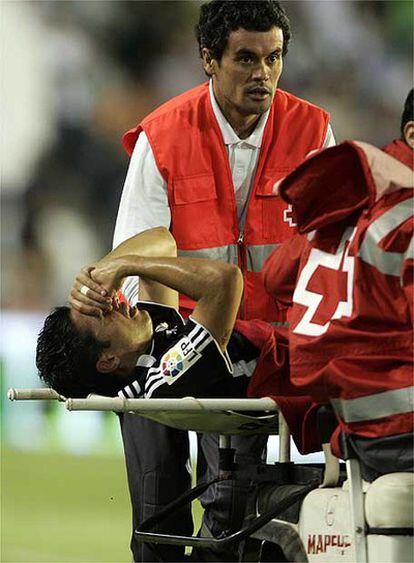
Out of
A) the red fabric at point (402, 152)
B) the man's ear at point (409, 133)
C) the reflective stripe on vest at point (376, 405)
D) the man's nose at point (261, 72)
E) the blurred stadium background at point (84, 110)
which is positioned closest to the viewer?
the reflective stripe on vest at point (376, 405)

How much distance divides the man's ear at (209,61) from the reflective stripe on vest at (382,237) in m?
1.17

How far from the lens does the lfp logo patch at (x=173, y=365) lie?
7.54 feet

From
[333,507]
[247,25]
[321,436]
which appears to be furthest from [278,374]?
[247,25]

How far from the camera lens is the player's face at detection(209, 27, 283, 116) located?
2.75 meters

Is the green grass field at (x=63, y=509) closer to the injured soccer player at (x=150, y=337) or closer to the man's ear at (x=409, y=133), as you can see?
the injured soccer player at (x=150, y=337)

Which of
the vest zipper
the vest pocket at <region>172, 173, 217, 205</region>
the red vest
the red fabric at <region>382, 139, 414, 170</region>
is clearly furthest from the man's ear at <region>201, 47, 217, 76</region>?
the red fabric at <region>382, 139, 414, 170</region>

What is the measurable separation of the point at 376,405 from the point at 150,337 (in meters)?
0.74

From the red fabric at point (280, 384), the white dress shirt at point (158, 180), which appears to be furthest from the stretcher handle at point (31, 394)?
the white dress shirt at point (158, 180)

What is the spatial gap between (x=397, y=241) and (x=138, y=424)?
0.96 m

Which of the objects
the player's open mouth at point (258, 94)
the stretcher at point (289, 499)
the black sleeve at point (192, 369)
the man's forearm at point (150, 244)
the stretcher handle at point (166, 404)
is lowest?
the stretcher at point (289, 499)

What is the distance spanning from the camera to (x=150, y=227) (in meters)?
2.76

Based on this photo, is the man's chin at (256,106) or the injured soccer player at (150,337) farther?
the man's chin at (256,106)

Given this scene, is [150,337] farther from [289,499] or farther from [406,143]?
[406,143]

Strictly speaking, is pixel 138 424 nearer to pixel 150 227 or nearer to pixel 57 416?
pixel 150 227
